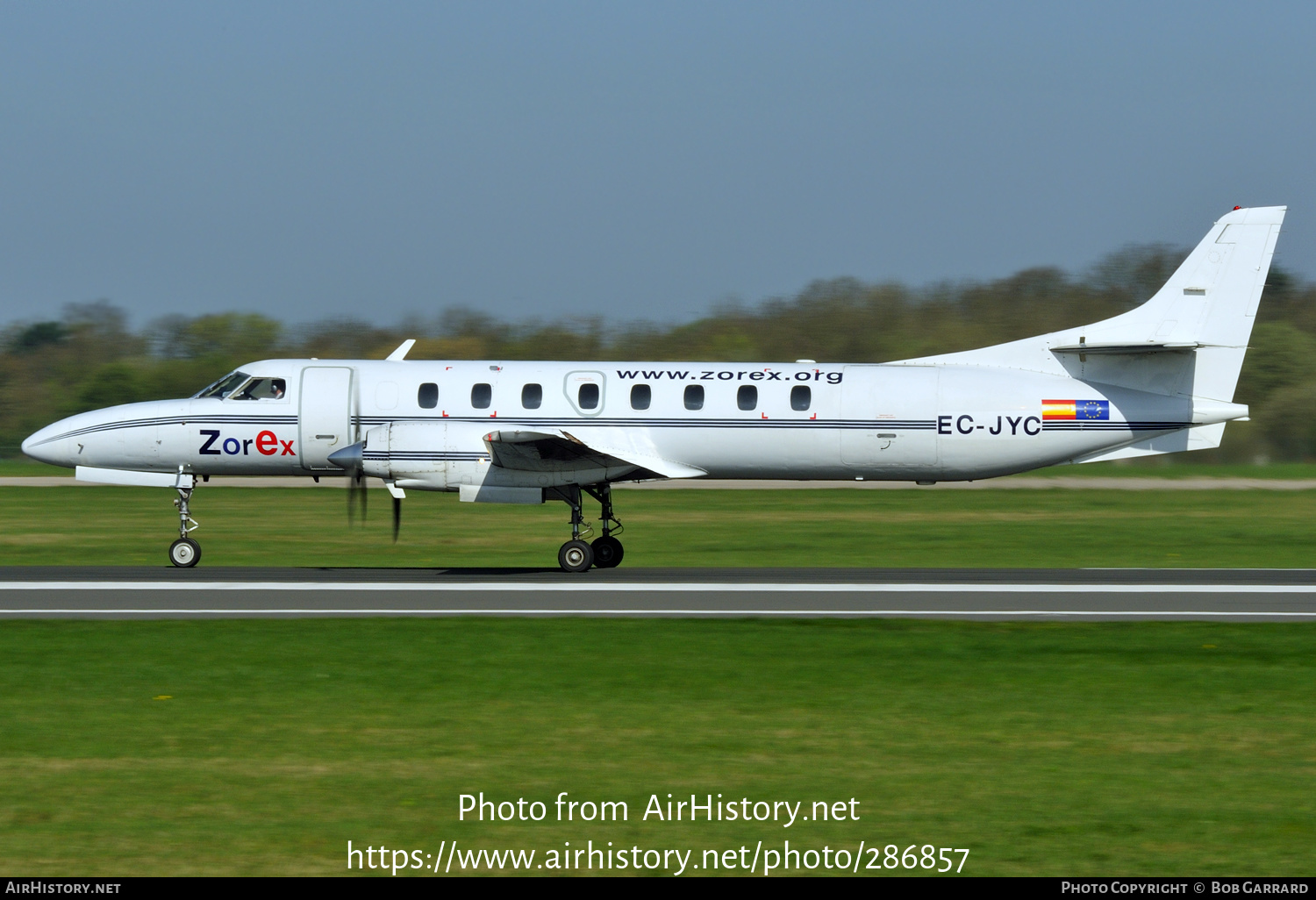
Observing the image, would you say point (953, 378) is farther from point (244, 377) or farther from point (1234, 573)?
point (244, 377)

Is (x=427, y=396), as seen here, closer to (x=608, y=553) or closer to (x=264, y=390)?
(x=264, y=390)

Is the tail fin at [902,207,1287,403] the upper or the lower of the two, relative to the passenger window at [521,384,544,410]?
upper

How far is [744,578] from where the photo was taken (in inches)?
799

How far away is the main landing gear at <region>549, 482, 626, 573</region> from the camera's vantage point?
21.1 meters

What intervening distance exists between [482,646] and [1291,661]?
7849 mm

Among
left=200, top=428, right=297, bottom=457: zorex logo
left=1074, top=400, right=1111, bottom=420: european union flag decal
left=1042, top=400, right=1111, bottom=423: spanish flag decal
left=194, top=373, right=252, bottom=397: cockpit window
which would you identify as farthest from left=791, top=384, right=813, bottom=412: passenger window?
left=194, top=373, right=252, bottom=397: cockpit window

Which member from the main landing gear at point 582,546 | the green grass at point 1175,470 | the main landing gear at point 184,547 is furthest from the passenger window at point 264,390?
the green grass at point 1175,470

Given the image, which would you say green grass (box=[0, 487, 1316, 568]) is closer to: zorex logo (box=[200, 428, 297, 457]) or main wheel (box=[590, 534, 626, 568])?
main wheel (box=[590, 534, 626, 568])

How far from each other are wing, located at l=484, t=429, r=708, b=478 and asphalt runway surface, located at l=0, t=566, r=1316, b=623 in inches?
64.2

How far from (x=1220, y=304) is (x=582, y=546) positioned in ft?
34.5

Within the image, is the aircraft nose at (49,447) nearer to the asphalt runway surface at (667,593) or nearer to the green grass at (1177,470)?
the asphalt runway surface at (667,593)

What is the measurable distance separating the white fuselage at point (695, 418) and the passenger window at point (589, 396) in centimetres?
3

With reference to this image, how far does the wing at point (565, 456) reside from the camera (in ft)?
64.7
